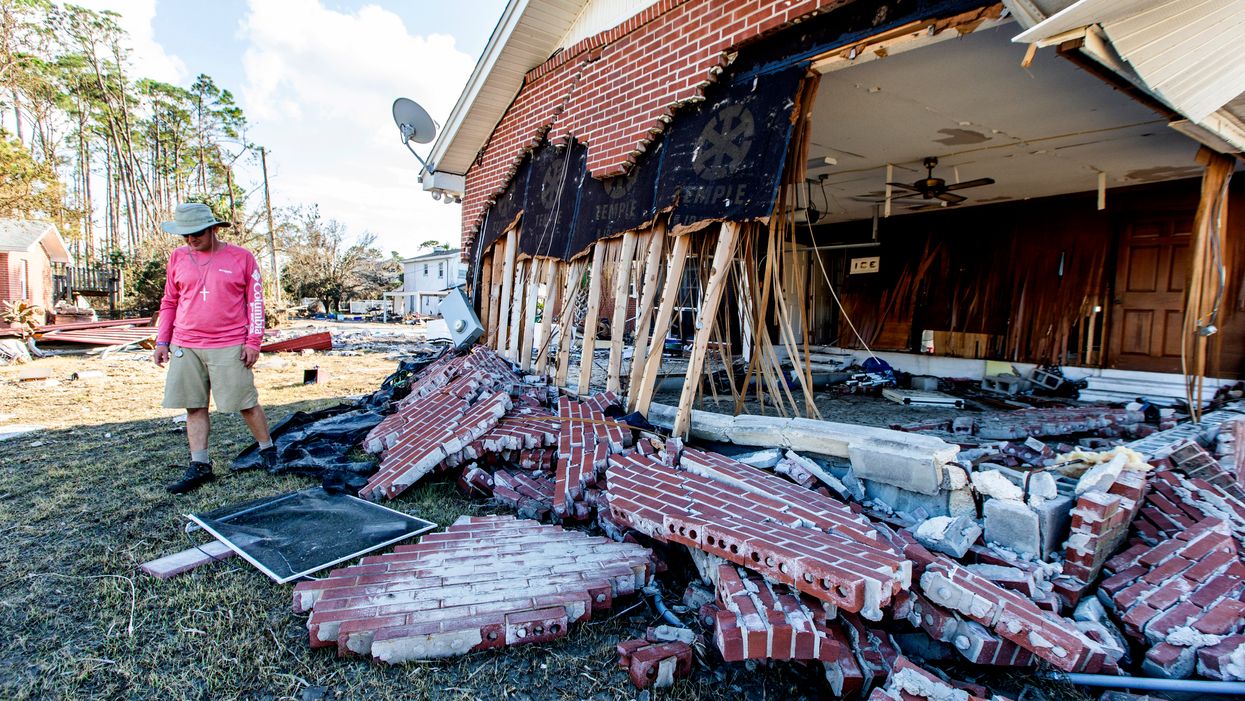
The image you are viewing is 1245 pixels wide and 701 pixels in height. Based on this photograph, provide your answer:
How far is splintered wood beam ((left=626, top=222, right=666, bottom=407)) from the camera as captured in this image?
4.34m

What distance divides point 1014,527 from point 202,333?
17.4 feet

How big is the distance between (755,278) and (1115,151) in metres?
4.83

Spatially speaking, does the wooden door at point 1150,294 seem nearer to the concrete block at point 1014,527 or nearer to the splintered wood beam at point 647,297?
the concrete block at point 1014,527

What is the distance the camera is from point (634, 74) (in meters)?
4.83

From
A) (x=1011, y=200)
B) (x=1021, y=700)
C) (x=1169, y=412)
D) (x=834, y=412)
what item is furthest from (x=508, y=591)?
(x=1011, y=200)

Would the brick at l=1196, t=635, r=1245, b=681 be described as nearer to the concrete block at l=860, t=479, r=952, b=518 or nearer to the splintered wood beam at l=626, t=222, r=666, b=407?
the concrete block at l=860, t=479, r=952, b=518

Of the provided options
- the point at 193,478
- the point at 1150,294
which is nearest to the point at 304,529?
the point at 193,478

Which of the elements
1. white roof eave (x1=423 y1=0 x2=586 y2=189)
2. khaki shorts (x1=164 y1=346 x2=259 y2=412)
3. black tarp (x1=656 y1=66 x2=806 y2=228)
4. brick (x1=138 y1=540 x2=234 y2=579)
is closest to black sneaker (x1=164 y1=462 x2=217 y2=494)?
khaki shorts (x1=164 y1=346 x2=259 y2=412)

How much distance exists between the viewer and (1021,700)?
1.98 m

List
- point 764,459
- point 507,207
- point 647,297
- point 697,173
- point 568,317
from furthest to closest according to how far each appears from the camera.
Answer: point 507,207 → point 568,317 → point 647,297 → point 697,173 → point 764,459

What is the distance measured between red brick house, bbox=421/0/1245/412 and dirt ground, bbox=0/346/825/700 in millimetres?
2215

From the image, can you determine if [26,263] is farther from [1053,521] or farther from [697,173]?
[1053,521]

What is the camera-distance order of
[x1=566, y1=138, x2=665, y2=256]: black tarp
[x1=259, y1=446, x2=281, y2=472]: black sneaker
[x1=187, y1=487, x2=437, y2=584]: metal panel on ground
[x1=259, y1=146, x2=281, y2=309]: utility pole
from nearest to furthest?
[x1=187, y1=487, x2=437, y2=584]: metal panel on ground
[x1=259, y1=446, x2=281, y2=472]: black sneaker
[x1=566, y1=138, x2=665, y2=256]: black tarp
[x1=259, y1=146, x2=281, y2=309]: utility pole

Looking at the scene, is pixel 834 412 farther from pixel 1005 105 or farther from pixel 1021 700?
pixel 1021 700
